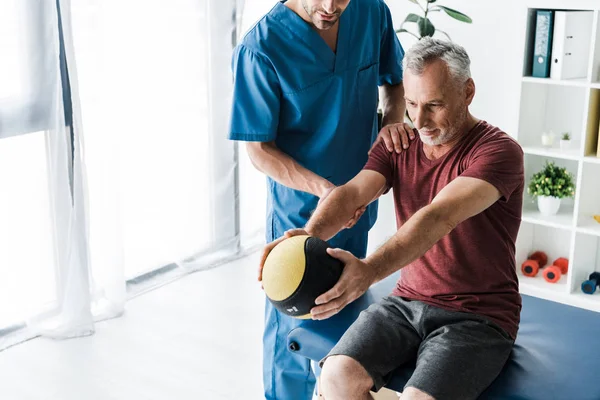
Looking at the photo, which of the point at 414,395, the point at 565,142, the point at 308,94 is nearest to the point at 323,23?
the point at 308,94

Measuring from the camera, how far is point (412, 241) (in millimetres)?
1734

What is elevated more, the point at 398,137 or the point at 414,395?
the point at 398,137

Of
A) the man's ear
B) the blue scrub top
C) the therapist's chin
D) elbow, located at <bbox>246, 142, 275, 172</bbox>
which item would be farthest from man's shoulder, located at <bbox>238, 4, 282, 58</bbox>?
the man's ear

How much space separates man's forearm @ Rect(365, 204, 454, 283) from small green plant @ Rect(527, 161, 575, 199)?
190 cm

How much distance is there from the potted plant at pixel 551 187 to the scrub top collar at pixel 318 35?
1.66 meters

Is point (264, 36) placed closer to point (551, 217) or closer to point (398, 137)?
point (398, 137)

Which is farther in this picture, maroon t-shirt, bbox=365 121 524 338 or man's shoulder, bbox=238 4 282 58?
man's shoulder, bbox=238 4 282 58

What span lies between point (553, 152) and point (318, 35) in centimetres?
166

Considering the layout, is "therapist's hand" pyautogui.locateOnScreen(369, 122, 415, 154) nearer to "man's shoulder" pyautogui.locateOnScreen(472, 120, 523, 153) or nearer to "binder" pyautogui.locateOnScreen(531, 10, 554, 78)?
"man's shoulder" pyautogui.locateOnScreen(472, 120, 523, 153)

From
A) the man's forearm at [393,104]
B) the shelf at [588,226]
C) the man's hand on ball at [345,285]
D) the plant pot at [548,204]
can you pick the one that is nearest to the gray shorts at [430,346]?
the man's hand on ball at [345,285]

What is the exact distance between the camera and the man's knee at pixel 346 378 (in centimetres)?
176

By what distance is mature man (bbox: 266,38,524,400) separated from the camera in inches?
67.4

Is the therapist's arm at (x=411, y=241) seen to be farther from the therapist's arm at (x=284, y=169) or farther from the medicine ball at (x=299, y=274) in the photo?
the therapist's arm at (x=284, y=169)

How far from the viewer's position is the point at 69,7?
9.75 feet
